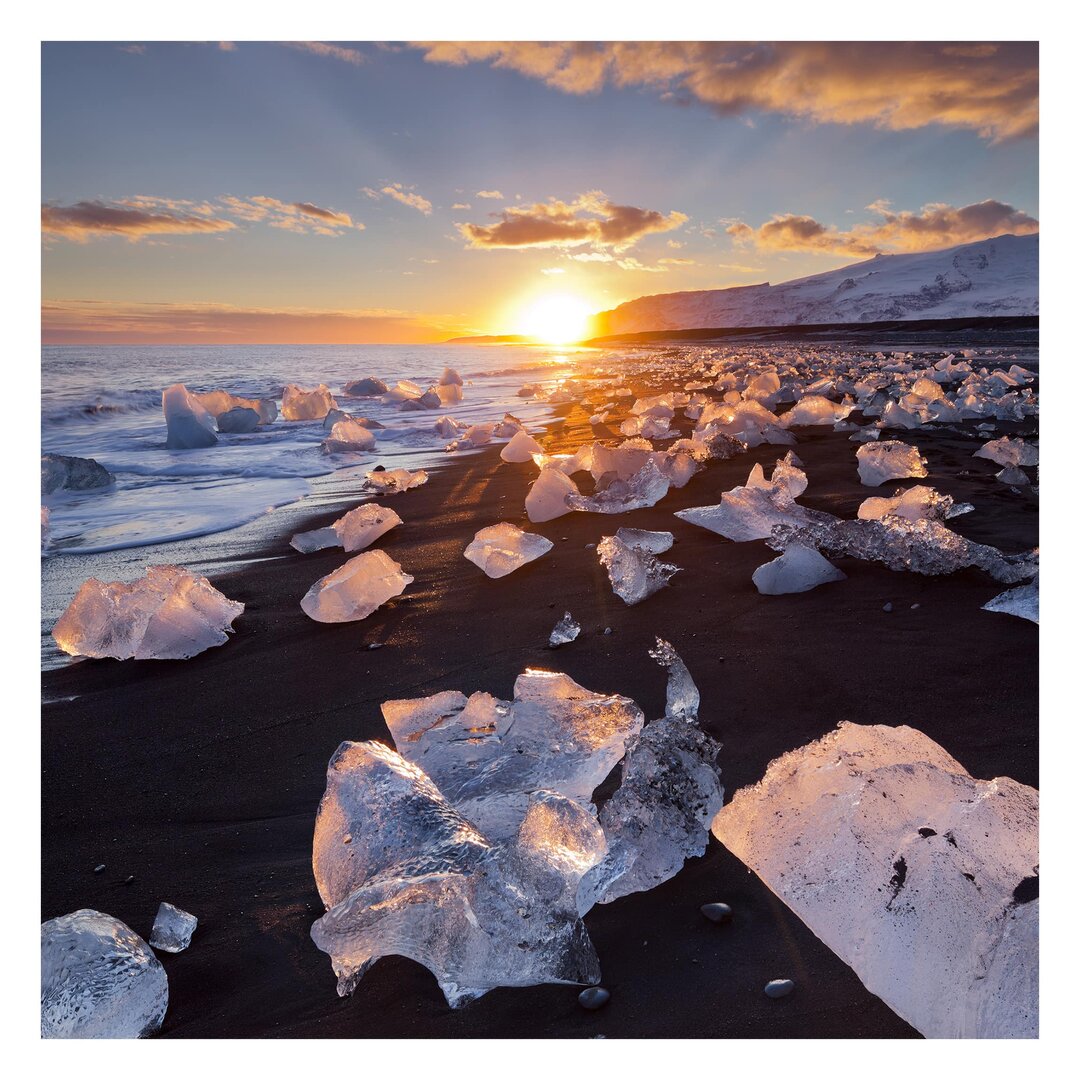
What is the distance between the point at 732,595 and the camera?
85.4 inches

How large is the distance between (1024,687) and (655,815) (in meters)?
1.06

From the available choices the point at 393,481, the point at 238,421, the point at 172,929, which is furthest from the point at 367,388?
the point at 172,929

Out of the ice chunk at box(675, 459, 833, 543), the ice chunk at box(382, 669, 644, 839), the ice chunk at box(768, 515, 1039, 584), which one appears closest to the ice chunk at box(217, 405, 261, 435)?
the ice chunk at box(675, 459, 833, 543)

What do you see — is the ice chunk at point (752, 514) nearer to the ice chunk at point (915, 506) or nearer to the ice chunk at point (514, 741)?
the ice chunk at point (915, 506)

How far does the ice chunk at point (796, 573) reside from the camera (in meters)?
2.13

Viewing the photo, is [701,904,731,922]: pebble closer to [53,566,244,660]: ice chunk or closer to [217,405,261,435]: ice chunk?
[53,566,244,660]: ice chunk

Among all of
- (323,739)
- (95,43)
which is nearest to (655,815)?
(323,739)

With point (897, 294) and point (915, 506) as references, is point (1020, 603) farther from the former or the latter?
point (897, 294)

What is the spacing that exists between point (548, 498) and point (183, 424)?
5.16 metres

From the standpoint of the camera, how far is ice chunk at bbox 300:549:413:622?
225 centimetres

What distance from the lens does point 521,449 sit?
4.82 m

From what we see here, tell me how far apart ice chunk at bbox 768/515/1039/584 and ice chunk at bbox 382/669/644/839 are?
1228 mm
